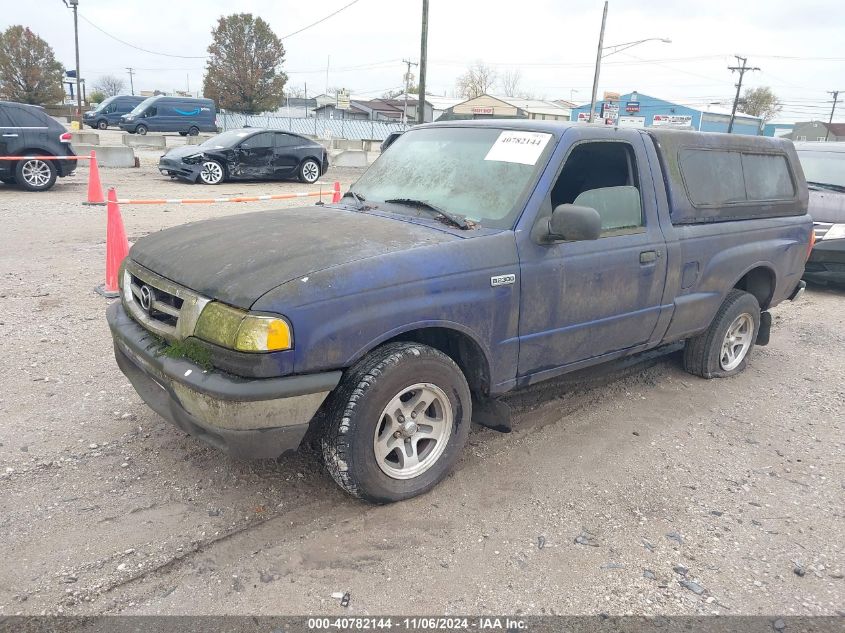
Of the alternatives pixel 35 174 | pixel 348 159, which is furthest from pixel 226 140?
pixel 348 159

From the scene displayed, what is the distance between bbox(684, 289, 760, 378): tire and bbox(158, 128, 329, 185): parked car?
14029 mm

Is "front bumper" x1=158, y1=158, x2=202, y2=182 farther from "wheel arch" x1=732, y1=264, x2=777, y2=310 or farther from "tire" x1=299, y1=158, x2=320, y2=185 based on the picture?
"wheel arch" x1=732, y1=264, x2=777, y2=310

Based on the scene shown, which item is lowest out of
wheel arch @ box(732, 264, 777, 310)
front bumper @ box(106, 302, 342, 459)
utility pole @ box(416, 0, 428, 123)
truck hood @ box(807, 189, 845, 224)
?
front bumper @ box(106, 302, 342, 459)

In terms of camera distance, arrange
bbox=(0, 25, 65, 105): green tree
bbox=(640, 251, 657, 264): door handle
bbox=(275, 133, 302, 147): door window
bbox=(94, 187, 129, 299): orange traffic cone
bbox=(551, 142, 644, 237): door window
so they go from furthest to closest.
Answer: bbox=(0, 25, 65, 105): green tree
bbox=(275, 133, 302, 147): door window
bbox=(94, 187, 129, 299): orange traffic cone
bbox=(640, 251, 657, 264): door handle
bbox=(551, 142, 644, 237): door window

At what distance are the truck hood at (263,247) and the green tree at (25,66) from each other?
54732 millimetres

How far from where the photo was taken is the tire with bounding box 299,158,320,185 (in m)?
18.3

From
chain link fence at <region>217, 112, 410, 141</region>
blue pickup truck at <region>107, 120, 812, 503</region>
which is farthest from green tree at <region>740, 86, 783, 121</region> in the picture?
blue pickup truck at <region>107, 120, 812, 503</region>

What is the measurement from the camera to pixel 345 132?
165 feet

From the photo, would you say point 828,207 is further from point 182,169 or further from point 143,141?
point 143,141

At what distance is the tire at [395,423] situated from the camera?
2881 mm

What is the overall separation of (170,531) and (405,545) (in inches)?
42.0

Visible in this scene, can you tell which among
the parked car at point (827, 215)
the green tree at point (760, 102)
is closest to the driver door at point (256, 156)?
the parked car at point (827, 215)

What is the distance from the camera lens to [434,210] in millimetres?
3635

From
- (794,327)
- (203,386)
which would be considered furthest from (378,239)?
(794,327)
